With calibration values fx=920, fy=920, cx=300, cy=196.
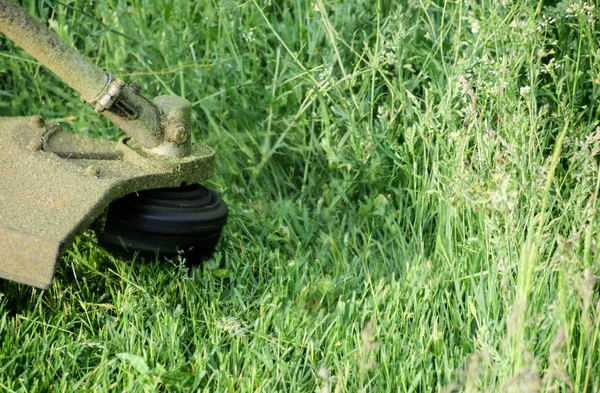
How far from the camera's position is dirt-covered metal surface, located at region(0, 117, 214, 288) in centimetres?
206

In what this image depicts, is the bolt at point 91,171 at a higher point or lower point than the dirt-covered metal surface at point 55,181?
higher

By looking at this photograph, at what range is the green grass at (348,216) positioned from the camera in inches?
81.7

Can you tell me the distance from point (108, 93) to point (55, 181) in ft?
0.93

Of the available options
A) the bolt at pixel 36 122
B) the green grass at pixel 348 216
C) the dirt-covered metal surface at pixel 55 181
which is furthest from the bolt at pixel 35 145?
the green grass at pixel 348 216

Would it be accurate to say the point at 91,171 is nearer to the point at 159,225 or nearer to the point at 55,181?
the point at 55,181

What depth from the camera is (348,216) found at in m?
2.98

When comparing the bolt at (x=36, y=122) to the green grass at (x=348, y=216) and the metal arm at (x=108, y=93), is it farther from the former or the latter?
the green grass at (x=348, y=216)

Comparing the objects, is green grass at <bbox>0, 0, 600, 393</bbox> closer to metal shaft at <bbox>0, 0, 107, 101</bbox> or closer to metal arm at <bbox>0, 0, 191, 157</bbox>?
metal arm at <bbox>0, 0, 191, 157</bbox>

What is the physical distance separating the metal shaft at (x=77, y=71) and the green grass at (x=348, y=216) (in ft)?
1.22

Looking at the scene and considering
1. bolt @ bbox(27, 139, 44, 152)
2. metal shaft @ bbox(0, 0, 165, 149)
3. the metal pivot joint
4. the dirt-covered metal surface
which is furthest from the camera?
bolt @ bbox(27, 139, 44, 152)

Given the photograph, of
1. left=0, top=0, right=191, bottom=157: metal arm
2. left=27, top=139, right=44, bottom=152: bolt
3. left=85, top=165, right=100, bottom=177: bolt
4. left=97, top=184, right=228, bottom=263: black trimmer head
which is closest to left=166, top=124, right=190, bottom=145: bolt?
left=0, top=0, right=191, bottom=157: metal arm

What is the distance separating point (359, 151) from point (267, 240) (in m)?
0.41

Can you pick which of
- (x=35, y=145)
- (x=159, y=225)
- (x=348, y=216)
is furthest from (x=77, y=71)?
(x=348, y=216)

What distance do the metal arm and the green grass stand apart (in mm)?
351
